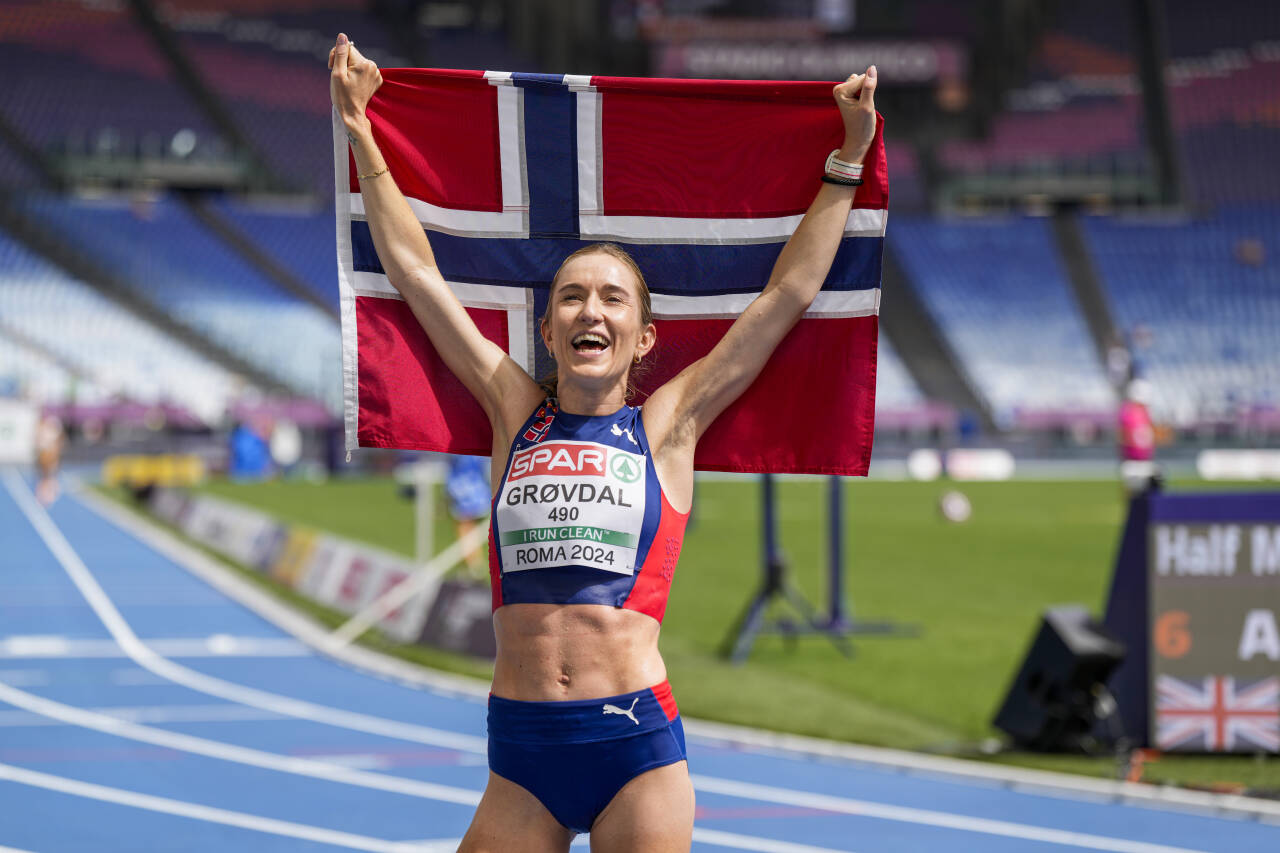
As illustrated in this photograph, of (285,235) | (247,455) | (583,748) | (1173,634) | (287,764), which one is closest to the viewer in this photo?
(583,748)

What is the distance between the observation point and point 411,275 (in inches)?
151

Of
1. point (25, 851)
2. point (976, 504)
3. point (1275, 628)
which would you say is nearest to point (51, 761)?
point (25, 851)

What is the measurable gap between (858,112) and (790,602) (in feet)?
29.6

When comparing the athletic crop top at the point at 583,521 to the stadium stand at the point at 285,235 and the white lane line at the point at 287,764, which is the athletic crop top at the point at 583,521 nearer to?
the white lane line at the point at 287,764

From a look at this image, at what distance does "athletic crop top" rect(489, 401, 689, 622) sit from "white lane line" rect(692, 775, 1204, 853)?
13.6ft

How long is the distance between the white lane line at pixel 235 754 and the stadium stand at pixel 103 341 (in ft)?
114

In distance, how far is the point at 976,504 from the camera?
1182 inches

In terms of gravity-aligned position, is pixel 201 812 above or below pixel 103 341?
below

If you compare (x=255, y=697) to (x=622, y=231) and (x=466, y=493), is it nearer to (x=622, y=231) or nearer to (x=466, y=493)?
(x=466, y=493)

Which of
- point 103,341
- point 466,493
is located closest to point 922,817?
point 466,493

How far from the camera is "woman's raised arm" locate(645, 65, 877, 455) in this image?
3.76 meters

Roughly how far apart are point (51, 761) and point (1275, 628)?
22.3 ft

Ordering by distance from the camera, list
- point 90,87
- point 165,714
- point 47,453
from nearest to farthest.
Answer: point 165,714 < point 47,453 < point 90,87

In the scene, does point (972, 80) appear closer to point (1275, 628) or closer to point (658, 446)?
point (1275, 628)
